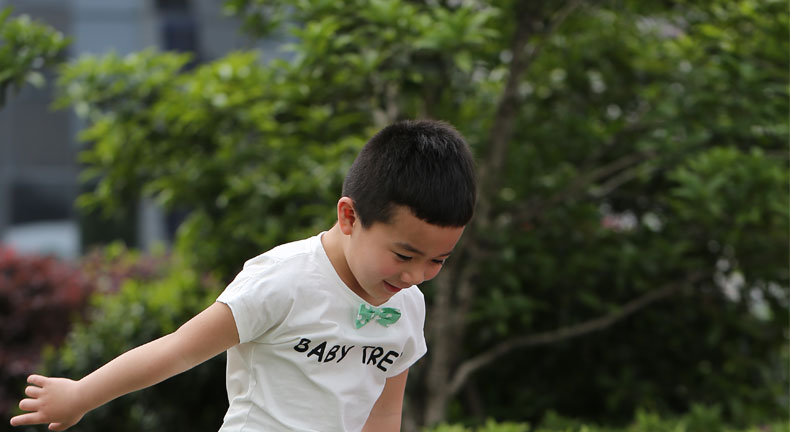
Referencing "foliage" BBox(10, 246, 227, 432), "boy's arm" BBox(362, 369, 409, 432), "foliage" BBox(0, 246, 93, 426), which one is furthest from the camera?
"foliage" BBox(0, 246, 93, 426)

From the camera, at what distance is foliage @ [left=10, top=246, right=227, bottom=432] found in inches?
174

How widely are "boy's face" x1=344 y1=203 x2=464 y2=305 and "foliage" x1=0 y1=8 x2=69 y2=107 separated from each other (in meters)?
1.72

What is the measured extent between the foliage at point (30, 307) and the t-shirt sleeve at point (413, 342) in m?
3.47

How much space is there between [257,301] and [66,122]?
11.2 meters

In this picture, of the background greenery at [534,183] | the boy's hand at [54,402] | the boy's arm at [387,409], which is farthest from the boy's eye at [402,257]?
the background greenery at [534,183]

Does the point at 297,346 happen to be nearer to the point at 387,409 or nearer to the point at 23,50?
the point at 387,409

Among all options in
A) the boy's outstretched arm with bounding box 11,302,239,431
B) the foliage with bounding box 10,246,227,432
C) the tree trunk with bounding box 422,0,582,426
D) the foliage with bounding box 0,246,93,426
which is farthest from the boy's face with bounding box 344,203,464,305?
the foliage with bounding box 0,246,93,426

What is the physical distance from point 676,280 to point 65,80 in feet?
10.7

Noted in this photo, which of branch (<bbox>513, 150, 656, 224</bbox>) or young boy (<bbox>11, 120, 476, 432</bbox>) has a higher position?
young boy (<bbox>11, 120, 476, 432</bbox>)

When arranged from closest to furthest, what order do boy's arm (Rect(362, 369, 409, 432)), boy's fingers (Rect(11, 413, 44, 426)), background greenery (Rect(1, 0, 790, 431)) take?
1. boy's fingers (Rect(11, 413, 44, 426))
2. boy's arm (Rect(362, 369, 409, 432))
3. background greenery (Rect(1, 0, 790, 431))

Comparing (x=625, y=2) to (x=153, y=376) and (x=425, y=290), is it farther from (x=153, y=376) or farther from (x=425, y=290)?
(x=153, y=376)

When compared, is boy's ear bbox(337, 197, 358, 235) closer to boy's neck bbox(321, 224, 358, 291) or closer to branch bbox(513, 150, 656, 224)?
boy's neck bbox(321, 224, 358, 291)

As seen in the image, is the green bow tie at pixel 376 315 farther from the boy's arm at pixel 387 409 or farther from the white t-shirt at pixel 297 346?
the boy's arm at pixel 387 409

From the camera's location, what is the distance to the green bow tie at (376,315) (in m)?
1.80
